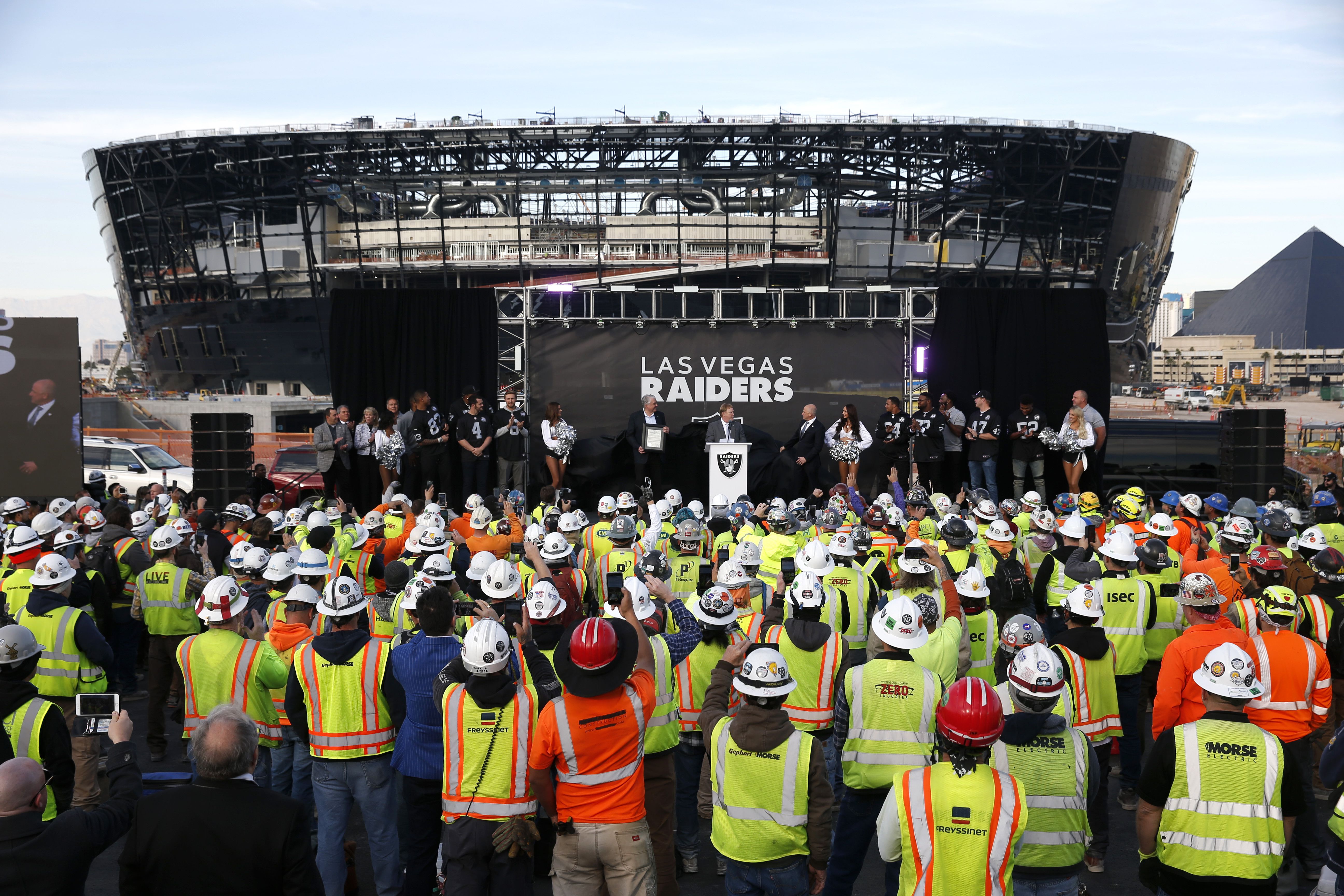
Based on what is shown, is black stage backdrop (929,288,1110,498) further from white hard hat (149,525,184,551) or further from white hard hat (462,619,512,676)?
white hard hat (462,619,512,676)

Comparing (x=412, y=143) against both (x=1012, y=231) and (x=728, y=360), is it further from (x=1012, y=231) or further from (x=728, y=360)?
(x=728, y=360)

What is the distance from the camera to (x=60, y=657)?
19.7 feet

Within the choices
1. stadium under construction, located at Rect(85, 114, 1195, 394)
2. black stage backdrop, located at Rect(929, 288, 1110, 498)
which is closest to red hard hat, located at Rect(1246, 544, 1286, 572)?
black stage backdrop, located at Rect(929, 288, 1110, 498)

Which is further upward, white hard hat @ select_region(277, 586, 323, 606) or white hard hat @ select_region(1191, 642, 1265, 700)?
white hard hat @ select_region(1191, 642, 1265, 700)

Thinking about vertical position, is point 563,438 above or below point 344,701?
above

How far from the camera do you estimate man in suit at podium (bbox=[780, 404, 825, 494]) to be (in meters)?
15.6

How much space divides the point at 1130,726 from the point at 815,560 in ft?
7.75

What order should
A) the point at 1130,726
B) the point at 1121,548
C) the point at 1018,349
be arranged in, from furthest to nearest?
the point at 1018,349 → the point at 1121,548 → the point at 1130,726

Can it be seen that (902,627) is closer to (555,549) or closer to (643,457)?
(555,549)

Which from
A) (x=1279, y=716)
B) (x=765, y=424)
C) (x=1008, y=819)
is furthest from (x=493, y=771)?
(x=765, y=424)

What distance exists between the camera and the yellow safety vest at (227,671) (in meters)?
5.64

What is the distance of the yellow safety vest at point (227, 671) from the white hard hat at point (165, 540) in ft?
8.29

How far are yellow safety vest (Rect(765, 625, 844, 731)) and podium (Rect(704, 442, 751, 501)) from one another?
33.1 feet

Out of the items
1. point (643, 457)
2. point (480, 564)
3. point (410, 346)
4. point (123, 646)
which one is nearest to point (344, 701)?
point (480, 564)
